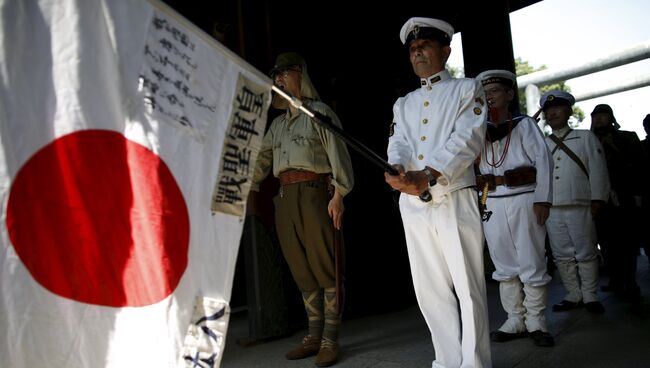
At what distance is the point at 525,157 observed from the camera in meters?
3.87

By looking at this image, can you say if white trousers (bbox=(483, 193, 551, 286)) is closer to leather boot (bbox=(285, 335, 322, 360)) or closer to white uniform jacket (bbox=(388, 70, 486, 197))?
white uniform jacket (bbox=(388, 70, 486, 197))

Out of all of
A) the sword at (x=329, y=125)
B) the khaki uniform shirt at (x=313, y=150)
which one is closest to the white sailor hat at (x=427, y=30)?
the khaki uniform shirt at (x=313, y=150)

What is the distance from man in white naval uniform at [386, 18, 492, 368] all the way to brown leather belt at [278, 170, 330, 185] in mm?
749

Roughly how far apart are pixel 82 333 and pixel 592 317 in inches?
167

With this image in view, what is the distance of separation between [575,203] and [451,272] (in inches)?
107

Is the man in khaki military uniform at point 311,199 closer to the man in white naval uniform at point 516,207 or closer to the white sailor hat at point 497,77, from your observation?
the man in white naval uniform at point 516,207

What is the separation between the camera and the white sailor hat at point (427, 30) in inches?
115

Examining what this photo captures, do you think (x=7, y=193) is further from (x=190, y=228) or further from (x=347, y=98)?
(x=347, y=98)

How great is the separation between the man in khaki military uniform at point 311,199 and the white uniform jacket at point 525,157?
124 cm

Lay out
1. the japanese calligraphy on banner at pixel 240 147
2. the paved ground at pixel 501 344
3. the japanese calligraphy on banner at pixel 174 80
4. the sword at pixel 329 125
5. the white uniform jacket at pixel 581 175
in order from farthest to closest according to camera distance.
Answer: the white uniform jacket at pixel 581 175 → the paved ground at pixel 501 344 → the sword at pixel 329 125 → the japanese calligraphy on banner at pixel 240 147 → the japanese calligraphy on banner at pixel 174 80

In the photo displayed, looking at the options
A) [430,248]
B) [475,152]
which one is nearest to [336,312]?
[430,248]

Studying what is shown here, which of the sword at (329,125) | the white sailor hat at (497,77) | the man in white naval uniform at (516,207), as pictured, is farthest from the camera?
the white sailor hat at (497,77)

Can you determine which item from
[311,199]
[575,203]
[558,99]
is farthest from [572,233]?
[311,199]

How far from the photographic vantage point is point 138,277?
150 centimetres
